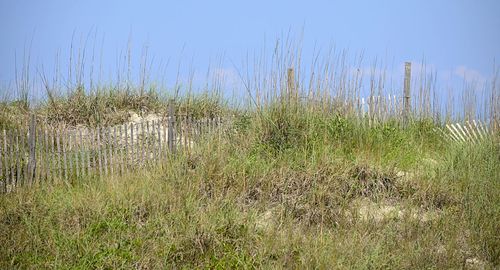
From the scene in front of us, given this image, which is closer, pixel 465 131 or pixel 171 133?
pixel 171 133

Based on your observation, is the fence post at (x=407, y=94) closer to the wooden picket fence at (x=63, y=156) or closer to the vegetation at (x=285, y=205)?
the vegetation at (x=285, y=205)

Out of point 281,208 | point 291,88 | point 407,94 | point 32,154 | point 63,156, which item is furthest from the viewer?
point 407,94

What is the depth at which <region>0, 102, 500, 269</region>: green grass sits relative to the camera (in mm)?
5555

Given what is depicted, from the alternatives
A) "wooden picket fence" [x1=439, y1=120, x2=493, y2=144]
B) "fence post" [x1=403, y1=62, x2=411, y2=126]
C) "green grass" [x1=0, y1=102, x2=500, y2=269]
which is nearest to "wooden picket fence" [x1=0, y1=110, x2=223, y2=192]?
"green grass" [x1=0, y1=102, x2=500, y2=269]

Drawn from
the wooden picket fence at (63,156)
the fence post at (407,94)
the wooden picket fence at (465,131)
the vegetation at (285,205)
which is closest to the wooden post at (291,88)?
the vegetation at (285,205)

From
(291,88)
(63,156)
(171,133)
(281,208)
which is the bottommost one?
(281,208)

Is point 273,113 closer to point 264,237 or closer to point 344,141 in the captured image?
point 344,141

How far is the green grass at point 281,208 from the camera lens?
555cm

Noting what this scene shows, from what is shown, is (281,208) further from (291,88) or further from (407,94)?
(407,94)

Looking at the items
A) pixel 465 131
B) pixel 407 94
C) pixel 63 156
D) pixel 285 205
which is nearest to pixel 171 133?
pixel 63 156

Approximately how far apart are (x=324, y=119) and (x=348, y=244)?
3.82 meters

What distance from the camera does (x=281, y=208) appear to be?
6.80 m

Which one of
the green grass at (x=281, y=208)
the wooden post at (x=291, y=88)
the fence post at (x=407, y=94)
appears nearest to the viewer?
the green grass at (x=281, y=208)

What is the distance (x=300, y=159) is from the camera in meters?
7.91
